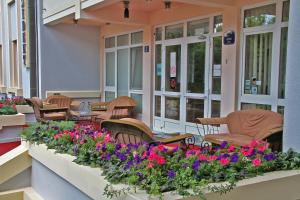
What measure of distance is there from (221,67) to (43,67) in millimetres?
5698

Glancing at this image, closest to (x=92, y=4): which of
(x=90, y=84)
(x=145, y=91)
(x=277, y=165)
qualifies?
(x=145, y=91)

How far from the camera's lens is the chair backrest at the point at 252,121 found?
4.73 metres

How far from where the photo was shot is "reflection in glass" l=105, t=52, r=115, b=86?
10.3 metres

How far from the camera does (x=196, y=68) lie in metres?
7.07

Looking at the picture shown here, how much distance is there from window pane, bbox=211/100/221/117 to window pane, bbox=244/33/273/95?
76 centimetres

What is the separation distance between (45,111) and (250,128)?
4564 millimetres

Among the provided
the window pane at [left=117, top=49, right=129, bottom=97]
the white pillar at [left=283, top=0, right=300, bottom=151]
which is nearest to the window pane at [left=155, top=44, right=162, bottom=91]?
the window pane at [left=117, top=49, right=129, bottom=97]

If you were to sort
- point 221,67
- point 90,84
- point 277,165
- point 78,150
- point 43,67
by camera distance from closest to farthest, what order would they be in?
point 277,165 < point 78,150 < point 221,67 < point 43,67 < point 90,84

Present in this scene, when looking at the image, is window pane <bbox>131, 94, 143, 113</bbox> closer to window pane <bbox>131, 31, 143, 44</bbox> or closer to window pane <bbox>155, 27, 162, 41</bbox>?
window pane <bbox>131, 31, 143, 44</bbox>

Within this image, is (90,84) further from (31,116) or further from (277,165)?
(277,165)

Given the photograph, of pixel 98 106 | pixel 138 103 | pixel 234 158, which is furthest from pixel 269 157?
pixel 98 106

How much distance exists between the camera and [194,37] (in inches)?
278

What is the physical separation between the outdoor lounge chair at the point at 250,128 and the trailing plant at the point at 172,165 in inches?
58.3

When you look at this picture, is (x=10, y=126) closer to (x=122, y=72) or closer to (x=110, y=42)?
(x=122, y=72)
